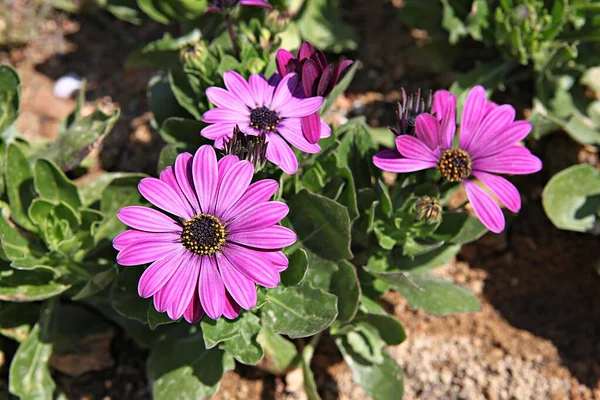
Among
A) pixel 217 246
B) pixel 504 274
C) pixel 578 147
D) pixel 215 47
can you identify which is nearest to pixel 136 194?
pixel 215 47

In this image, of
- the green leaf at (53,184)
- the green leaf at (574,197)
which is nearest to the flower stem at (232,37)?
the green leaf at (53,184)

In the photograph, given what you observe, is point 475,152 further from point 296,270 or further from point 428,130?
point 296,270

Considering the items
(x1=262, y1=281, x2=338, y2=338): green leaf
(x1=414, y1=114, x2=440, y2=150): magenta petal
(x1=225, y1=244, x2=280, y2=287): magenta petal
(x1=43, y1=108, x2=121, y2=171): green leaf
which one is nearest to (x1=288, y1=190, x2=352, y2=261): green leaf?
(x1=262, y1=281, x2=338, y2=338): green leaf

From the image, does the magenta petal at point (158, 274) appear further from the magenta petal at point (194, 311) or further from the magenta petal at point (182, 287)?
the magenta petal at point (194, 311)

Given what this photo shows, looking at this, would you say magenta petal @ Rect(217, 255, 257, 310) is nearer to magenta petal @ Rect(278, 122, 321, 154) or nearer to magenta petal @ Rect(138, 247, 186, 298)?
magenta petal @ Rect(138, 247, 186, 298)

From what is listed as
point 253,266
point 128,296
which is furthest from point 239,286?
point 128,296

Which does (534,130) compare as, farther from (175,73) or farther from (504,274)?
(175,73)
